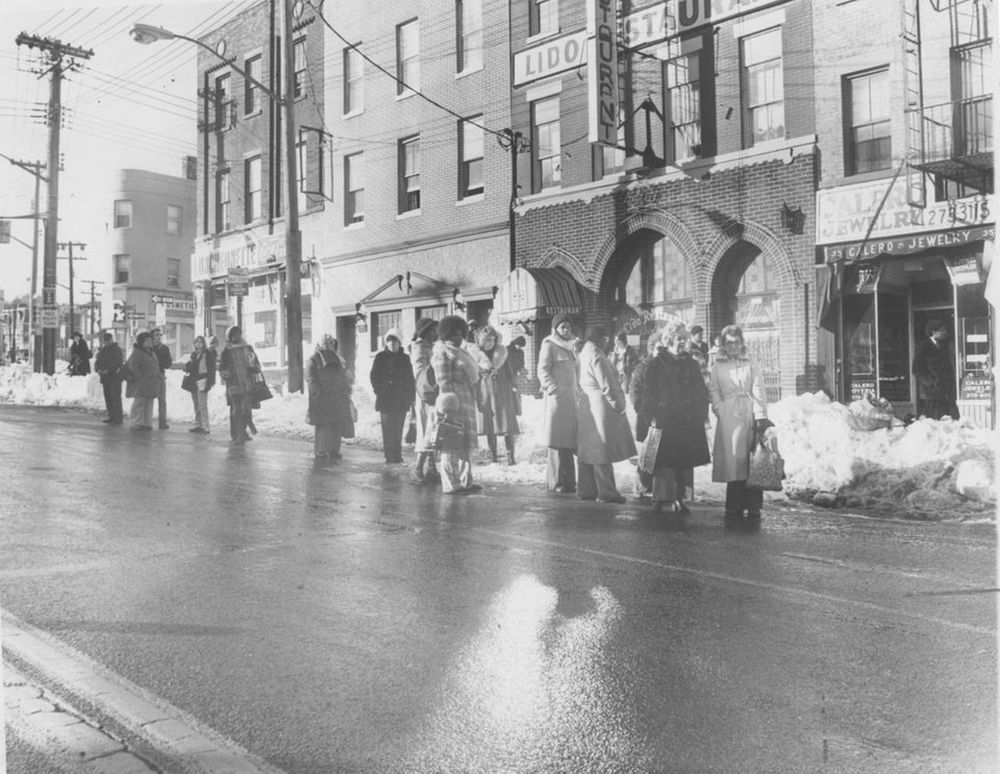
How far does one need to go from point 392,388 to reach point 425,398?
7.22ft

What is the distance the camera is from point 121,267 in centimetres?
654

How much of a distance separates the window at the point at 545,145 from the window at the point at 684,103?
1275mm

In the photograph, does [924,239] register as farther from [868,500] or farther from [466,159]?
[466,159]

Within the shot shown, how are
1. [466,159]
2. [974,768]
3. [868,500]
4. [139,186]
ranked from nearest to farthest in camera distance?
[974,768] → [139,186] → [868,500] → [466,159]

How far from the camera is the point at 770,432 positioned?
6926 mm

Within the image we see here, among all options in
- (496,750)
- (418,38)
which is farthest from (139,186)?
(496,750)

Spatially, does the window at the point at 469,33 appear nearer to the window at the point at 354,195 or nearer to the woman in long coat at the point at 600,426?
the window at the point at 354,195

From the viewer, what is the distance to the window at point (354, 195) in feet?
31.7

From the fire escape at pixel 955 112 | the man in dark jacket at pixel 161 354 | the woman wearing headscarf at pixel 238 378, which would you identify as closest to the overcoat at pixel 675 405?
the fire escape at pixel 955 112

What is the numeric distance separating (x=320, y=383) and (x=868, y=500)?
224 inches

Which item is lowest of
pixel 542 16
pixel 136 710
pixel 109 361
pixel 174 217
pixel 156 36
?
pixel 136 710

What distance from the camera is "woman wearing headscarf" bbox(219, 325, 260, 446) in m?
9.17

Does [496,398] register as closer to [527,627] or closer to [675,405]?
[675,405]

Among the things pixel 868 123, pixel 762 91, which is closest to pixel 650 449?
pixel 868 123
